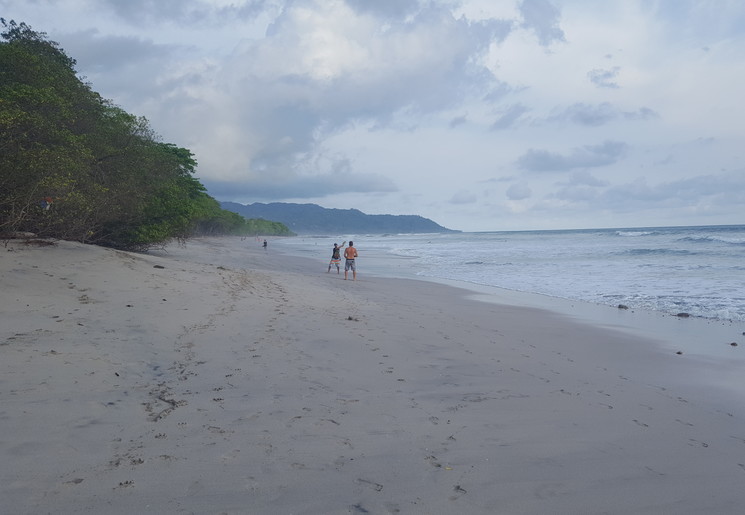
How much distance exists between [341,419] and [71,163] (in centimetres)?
1133

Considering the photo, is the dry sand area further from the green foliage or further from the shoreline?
the green foliage

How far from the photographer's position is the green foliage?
11289 mm

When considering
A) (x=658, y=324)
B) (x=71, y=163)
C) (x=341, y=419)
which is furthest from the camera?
(x=71, y=163)

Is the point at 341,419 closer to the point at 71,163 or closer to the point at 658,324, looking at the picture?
the point at 658,324

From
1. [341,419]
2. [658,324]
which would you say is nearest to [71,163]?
[341,419]

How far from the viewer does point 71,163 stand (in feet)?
40.6

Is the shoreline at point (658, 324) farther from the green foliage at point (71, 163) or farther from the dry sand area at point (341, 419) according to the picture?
the green foliage at point (71, 163)

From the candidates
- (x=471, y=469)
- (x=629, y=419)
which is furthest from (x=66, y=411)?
(x=629, y=419)

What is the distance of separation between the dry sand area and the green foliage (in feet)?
12.5

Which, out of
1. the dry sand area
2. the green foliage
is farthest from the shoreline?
the green foliage

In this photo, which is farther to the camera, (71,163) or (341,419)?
(71,163)

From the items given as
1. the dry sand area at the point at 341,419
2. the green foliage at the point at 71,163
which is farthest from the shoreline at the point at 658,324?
the green foliage at the point at 71,163

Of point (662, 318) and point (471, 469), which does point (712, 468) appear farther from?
point (662, 318)

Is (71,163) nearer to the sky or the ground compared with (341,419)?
nearer to the sky
